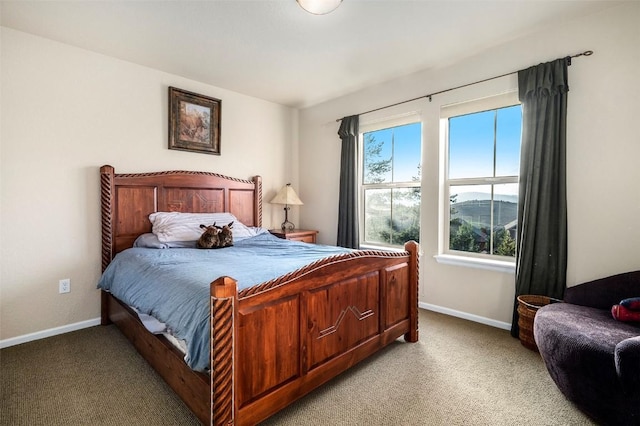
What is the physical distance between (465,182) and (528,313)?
130 centimetres

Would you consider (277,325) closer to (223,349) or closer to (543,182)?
(223,349)

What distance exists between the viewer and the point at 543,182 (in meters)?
2.44

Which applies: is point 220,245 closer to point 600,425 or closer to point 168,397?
point 168,397

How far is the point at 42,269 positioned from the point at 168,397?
1.78 metres

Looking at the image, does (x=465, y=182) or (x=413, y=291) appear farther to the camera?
(x=465, y=182)

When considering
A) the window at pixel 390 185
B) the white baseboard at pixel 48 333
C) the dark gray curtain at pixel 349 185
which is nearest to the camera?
the white baseboard at pixel 48 333

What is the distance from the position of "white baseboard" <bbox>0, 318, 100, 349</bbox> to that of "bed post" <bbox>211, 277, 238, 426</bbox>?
2.28 meters

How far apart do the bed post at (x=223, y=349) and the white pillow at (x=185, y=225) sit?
178 cm

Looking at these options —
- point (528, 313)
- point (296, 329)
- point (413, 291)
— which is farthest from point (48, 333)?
point (528, 313)

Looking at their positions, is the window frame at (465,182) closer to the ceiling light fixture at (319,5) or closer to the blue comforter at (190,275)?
the blue comforter at (190,275)

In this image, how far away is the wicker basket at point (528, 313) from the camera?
2334 mm

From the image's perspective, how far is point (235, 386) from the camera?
1346mm

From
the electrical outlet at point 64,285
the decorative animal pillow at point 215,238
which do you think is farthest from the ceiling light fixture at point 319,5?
the electrical outlet at point 64,285

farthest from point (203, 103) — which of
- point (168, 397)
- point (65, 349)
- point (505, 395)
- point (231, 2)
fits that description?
point (505, 395)
